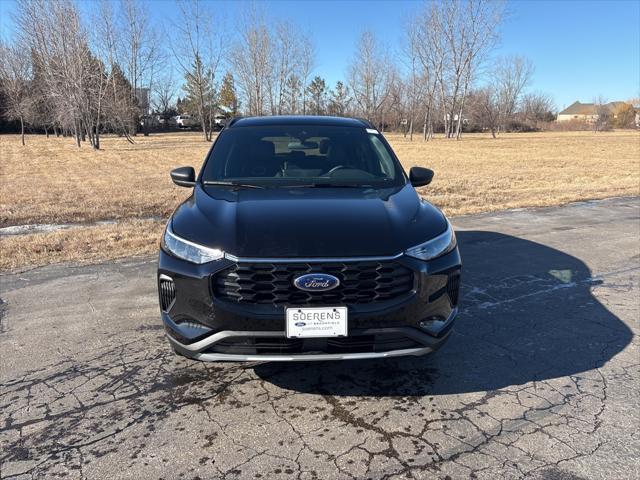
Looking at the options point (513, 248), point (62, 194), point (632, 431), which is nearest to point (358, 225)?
point (632, 431)

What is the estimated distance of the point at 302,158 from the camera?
411 cm

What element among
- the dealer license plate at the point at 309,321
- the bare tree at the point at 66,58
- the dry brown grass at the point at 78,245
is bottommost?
the dry brown grass at the point at 78,245

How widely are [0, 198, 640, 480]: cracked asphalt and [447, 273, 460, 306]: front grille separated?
1.81 ft

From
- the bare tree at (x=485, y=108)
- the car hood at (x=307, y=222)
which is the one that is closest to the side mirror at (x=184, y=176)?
the car hood at (x=307, y=222)

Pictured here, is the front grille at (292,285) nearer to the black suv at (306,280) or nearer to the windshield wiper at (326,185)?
the black suv at (306,280)

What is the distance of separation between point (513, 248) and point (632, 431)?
13.3ft

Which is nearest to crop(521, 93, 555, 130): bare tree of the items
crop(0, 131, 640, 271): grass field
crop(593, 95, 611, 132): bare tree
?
crop(593, 95, 611, 132): bare tree

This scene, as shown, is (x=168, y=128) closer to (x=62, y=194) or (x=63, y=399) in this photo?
(x=62, y=194)

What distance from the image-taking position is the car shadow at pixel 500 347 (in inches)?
121

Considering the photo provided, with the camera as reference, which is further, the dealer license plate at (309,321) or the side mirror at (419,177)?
the side mirror at (419,177)

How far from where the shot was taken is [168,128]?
7475cm

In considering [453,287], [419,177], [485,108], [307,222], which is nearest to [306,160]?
[419,177]

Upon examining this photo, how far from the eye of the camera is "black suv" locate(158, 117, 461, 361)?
2547mm

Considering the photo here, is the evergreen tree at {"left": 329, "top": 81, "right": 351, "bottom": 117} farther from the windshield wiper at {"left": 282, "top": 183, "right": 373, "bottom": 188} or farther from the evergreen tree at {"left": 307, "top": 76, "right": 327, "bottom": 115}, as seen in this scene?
the windshield wiper at {"left": 282, "top": 183, "right": 373, "bottom": 188}
